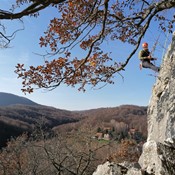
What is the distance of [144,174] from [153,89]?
3554 mm

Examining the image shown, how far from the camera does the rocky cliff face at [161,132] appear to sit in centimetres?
438

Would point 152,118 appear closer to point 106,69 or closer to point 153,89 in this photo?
point 153,89

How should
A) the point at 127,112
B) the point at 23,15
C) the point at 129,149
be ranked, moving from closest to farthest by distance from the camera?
1. the point at 23,15
2. the point at 129,149
3. the point at 127,112

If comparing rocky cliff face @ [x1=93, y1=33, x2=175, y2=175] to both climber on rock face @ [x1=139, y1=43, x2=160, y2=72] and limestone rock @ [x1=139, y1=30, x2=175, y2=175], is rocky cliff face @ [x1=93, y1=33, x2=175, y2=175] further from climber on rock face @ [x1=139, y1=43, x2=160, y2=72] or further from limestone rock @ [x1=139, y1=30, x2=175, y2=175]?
climber on rock face @ [x1=139, y1=43, x2=160, y2=72]

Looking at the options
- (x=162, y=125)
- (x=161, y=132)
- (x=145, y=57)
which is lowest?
(x=161, y=132)

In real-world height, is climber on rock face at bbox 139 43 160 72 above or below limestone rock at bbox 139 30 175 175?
above

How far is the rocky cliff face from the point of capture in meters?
4.38

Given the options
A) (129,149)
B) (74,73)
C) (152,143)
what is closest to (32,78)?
(74,73)

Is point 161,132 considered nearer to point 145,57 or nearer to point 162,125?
point 162,125

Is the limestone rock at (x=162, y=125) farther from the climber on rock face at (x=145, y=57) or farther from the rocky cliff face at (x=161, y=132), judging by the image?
the climber on rock face at (x=145, y=57)

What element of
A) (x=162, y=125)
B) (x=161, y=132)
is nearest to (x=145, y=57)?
(x=162, y=125)

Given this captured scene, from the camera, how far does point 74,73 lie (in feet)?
27.6

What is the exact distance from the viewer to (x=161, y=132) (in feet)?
20.9

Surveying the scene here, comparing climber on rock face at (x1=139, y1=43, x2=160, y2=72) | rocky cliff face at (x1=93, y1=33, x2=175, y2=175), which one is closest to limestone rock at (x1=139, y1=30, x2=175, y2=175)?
rocky cliff face at (x1=93, y1=33, x2=175, y2=175)
